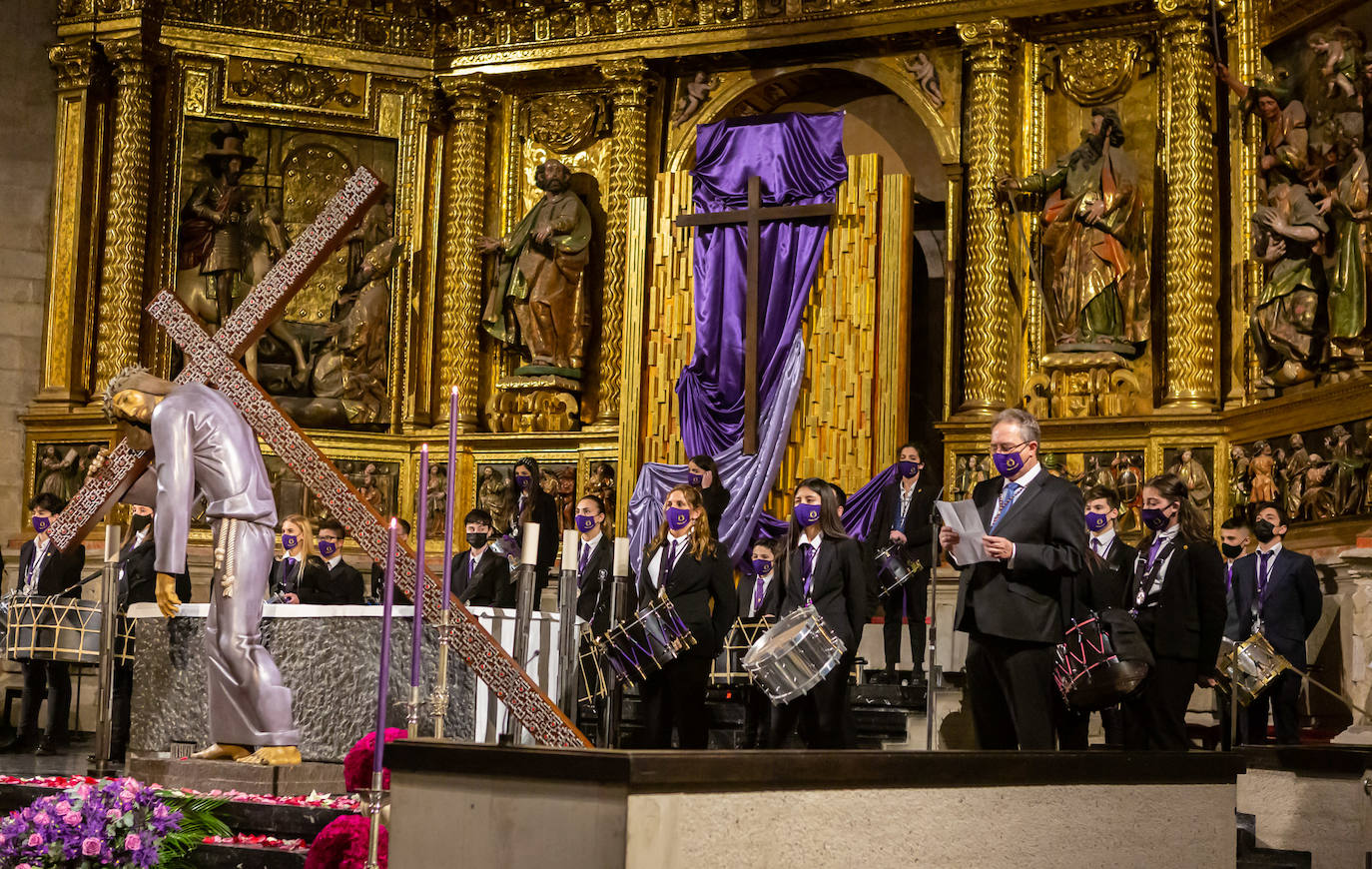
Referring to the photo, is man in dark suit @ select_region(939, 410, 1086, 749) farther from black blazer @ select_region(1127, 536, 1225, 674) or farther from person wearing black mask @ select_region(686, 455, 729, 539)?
person wearing black mask @ select_region(686, 455, 729, 539)

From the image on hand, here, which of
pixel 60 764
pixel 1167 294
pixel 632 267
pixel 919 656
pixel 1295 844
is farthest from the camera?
pixel 632 267

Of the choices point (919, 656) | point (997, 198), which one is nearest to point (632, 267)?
point (997, 198)

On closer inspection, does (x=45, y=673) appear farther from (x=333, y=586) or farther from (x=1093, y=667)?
(x=1093, y=667)

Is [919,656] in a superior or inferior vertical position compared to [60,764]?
superior

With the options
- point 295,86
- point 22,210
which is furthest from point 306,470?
point 22,210

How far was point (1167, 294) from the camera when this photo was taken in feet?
42.3

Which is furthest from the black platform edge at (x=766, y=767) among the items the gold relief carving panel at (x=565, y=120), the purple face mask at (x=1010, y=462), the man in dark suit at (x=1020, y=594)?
the gold relief carving panel at (x=565, y=120)

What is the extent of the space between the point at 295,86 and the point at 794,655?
31.0 feet

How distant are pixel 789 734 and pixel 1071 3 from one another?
7426 millimetres

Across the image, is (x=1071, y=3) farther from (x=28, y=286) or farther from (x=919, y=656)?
(x=28, y=286)

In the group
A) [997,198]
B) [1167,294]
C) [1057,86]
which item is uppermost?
[1057,86]

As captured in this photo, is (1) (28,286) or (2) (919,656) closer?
Result: (2) (919,656)

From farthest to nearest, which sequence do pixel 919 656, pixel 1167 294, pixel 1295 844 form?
pixel 1167 294 → pixel 919 656 → pixel 1295 844

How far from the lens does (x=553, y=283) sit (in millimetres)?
14672
